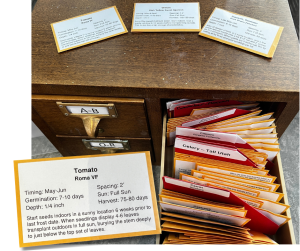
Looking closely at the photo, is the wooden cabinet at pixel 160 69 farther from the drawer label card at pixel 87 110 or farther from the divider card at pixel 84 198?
the divider card at pixel 84 198

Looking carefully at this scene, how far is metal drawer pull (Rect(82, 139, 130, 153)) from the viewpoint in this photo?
0.89 metres

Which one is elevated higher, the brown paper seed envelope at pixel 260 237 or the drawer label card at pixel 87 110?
the drawer label card at pixel 87 110

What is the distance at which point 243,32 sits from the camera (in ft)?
2.22

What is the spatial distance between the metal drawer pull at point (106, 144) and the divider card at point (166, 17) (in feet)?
1.32

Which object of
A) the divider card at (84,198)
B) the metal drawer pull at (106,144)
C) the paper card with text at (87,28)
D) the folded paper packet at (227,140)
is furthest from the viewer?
the metal drawer pull at (106,144)

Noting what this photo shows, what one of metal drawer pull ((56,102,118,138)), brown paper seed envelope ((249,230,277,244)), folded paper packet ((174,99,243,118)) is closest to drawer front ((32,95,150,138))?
metal drawer pull ((56,102,118,138))

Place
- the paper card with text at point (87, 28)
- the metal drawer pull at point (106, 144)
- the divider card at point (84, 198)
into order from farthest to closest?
Result: the metal drawer pull at point (106, 144) < the paper card with text at point (87, 28) < the divider card at point (84, 198)

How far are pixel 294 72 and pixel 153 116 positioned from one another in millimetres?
404

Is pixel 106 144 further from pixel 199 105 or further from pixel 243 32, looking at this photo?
pixel 243 32

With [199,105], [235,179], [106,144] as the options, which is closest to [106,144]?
[106,144]

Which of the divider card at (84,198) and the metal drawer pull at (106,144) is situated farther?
the metal drawer pull at (106,144)

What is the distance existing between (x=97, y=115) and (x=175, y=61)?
285 millimetres

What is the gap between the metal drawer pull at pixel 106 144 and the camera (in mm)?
889

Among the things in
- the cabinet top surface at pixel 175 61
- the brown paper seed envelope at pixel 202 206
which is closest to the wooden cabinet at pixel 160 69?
the cabinet top surface at pixel 175 61
